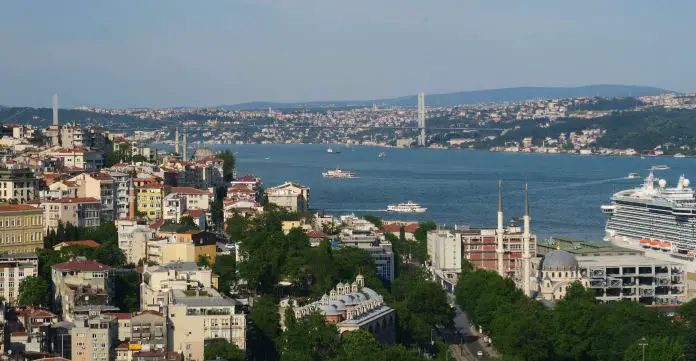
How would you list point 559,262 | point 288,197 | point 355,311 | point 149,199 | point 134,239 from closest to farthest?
point 355,311 → point 134,239 → point 559,262 → point 149,199 → point 288,197

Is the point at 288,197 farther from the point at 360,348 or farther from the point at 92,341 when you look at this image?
the point at 92,341

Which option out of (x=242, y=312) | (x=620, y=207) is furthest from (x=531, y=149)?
(x=242, y=312)

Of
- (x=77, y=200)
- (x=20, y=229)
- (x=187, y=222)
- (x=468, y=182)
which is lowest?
(x=468, y=182)

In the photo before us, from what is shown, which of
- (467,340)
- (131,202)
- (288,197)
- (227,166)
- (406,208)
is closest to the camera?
(467,340)

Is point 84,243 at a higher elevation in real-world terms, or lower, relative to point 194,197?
lower

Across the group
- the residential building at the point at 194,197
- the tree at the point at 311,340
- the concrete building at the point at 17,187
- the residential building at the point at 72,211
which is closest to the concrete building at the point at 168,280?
the tree at the point at 311,340

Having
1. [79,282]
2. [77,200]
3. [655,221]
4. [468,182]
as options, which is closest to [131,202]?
[77,200]

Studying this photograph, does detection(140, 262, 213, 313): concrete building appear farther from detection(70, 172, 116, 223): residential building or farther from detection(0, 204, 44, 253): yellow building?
detection(70, 172, 116, 223): residential building

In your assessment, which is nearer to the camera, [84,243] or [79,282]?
[79,282]
